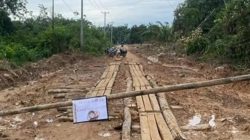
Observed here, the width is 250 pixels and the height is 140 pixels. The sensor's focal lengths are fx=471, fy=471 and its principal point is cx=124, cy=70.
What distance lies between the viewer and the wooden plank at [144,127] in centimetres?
764

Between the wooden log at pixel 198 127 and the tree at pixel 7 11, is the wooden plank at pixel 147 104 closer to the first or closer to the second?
the wooden log at pixel 198 127

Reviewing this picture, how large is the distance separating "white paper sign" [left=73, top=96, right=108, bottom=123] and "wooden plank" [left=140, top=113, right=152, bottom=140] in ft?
2.53

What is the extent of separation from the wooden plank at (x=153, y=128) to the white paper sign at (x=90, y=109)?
35.0 inches

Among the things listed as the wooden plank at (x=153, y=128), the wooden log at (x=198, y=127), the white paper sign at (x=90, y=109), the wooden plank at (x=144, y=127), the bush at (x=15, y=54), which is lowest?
the bush at (x=15, y=54)

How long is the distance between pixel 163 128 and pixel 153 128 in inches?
7.1

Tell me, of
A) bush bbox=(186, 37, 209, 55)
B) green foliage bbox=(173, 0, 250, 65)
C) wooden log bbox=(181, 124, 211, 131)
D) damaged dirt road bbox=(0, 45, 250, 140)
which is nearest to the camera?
damaged dirt road bbox=(0, 45, 250, 140)

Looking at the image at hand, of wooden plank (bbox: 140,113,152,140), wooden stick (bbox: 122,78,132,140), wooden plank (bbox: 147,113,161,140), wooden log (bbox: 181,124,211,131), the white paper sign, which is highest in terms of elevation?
the white paper sign

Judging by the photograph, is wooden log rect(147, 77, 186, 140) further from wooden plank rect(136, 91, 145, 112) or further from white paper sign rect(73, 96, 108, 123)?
white paper sign rect(73, 96, 108, 123)

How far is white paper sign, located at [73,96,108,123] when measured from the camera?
7258 millimetres

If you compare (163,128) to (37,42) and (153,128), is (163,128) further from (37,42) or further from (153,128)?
(37,42)

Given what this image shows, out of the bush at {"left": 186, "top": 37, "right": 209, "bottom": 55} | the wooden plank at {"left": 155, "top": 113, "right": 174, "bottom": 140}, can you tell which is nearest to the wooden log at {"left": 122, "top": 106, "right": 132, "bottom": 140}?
the wooden plank at {"left": 155, "top": 113, "right": 174, "bottom": 140}

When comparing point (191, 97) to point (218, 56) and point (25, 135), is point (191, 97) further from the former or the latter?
point (218, 56)

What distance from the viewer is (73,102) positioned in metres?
7.30

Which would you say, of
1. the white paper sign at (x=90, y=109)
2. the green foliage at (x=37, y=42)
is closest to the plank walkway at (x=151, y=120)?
the white paper sign at (x=90, y=109)
